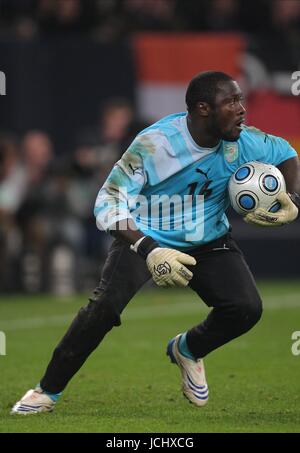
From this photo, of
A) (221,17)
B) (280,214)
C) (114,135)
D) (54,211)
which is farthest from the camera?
(221,17)

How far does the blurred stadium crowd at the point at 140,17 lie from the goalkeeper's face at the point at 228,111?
29.8ft

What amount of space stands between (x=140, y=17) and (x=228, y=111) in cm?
987

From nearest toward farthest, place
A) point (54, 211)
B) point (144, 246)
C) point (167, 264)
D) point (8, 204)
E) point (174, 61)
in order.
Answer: point (167, 264) → point (144, 246) → point (8, 204) → point (54, 211) → point (174, 61)

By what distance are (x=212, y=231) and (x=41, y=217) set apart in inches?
314

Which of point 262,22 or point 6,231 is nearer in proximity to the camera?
point 6,231

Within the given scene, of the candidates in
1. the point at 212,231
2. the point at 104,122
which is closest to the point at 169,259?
the point at 212,231

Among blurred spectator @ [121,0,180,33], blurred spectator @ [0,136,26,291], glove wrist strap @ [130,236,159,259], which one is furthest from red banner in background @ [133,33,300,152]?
glove wrist strap @ [130,236,159,259]

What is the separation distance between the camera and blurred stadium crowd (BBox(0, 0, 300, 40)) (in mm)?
16438

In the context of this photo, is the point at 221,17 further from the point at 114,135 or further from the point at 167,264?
the point at 167,264

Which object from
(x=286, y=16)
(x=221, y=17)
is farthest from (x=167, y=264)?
(x=286, y=16)

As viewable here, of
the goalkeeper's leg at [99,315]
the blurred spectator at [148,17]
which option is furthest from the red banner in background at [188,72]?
the goalkeeper's leg at [99,315]

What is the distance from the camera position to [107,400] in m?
7.97

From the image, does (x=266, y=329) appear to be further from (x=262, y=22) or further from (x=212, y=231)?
(x=262, y=22)

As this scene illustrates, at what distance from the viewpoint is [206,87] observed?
7.38 m
